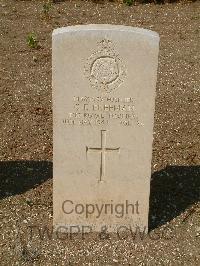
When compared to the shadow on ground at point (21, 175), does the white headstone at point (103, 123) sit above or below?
above

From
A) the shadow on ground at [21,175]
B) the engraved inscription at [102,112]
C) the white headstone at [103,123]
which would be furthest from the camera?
the shadow on ground at [21,175]

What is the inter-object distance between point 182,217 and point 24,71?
4233 mm

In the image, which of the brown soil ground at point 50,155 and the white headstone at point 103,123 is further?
the brown soil ground at point 50,155

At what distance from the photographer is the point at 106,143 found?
4457 millimetres

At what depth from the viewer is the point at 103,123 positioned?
438 cm

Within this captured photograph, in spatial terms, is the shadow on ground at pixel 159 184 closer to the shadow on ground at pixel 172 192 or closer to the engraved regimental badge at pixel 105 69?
the shadow on ground at pixel 172 192

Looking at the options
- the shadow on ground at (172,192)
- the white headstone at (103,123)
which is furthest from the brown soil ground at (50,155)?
the white headstone at (103,123)

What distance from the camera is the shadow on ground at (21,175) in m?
5.46

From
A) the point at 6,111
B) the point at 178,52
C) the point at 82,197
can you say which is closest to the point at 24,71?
the point at 6,111

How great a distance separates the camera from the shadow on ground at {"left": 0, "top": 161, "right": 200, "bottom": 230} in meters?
5.21

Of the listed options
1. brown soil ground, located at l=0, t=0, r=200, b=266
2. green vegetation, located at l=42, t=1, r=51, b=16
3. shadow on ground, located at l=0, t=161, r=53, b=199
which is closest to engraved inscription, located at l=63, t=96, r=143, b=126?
brown soil ground, located at l=0, t=0, r=200, b=266

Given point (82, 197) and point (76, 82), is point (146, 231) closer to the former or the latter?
point (82, 197)

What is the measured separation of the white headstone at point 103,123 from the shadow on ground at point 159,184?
0.46 meters

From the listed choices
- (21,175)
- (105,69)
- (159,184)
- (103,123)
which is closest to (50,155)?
(21,175)
